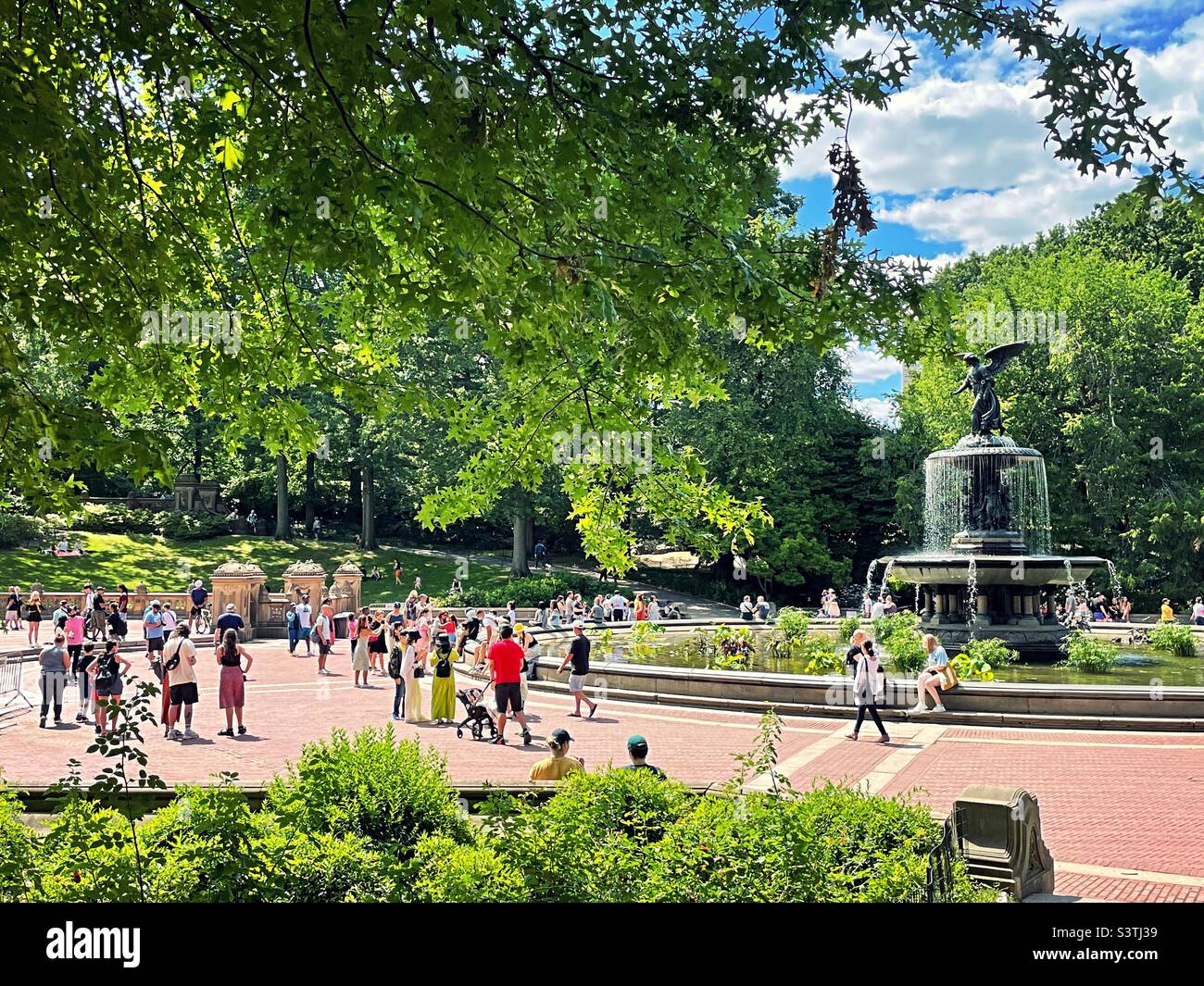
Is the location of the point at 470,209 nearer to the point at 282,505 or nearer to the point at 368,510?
the point at 368,510

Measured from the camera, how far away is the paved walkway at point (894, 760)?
9.01 meters

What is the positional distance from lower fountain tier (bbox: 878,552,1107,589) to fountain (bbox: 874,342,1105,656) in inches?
0.8

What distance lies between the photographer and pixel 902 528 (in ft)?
159

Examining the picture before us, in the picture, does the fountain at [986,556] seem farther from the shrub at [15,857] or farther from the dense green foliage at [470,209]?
the shrub at [15,857]

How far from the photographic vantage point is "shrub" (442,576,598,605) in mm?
40375

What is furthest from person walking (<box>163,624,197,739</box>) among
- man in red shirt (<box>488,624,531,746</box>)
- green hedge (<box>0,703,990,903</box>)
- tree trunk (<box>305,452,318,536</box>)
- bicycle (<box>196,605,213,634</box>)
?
tree trunk (<box>305,452,318,536</box>)

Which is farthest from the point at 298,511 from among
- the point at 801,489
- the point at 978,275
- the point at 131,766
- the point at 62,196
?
the point at 62,196

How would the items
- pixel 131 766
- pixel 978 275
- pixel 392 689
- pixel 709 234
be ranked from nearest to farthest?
1. pixel 709 234
2. pixel 131 766
3. pixel 392 689
4. pixel 978 275

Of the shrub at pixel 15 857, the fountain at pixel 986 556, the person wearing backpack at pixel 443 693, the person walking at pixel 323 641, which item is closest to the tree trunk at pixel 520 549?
the person walking at pixel 323 641

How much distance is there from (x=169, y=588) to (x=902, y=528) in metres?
34.0

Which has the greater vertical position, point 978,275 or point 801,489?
point 978,275

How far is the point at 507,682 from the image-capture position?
1481cm

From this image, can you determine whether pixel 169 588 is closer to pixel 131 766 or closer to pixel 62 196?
pixel 131 766

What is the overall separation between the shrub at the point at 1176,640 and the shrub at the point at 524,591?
2363 cm
